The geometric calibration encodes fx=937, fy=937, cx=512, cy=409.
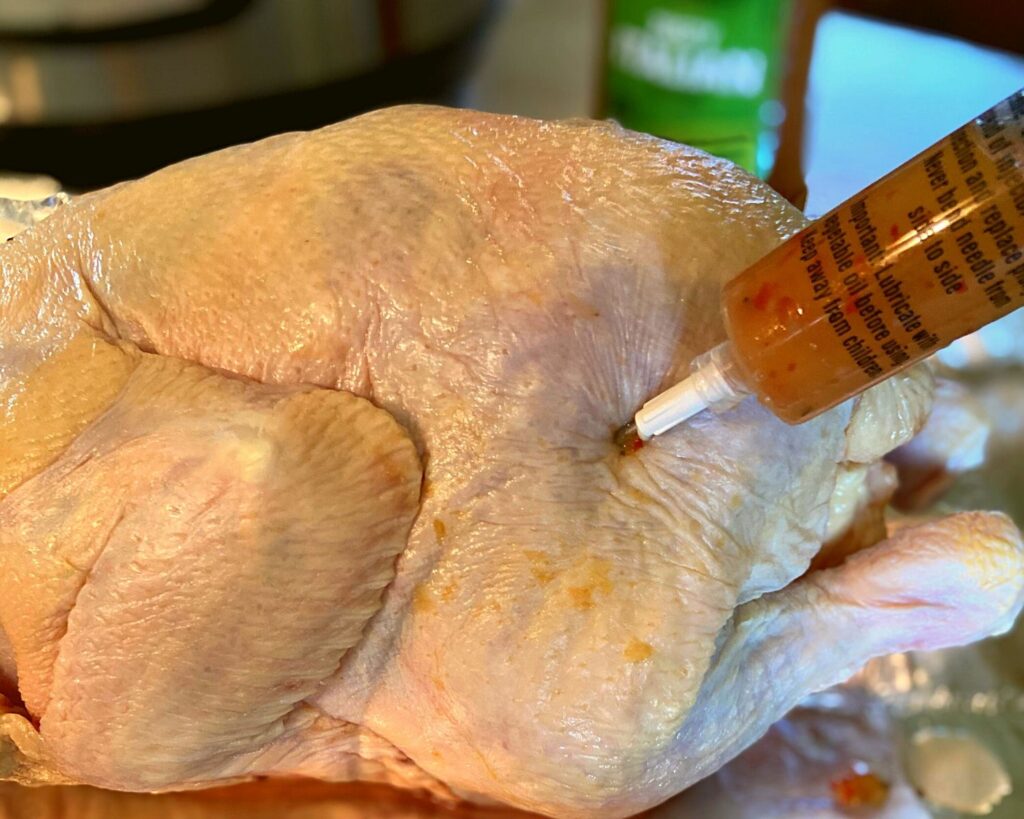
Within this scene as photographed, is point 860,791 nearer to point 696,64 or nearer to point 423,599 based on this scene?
point 423,599

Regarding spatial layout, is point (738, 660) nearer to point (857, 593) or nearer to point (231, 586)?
point (857, 593)

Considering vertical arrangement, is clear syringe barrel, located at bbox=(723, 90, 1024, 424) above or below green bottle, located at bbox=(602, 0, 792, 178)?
above

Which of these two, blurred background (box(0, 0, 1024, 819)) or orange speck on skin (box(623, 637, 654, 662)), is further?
blurred background (box(0, 0, 1024, 819))

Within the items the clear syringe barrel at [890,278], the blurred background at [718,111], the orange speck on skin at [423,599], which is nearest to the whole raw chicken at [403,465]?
the orange speck on skin at [423,599]

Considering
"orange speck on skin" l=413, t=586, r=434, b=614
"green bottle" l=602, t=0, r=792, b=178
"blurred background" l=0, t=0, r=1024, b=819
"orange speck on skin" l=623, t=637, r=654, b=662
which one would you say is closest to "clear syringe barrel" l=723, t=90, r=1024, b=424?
"orange speck on skin" l=623, t=637, r=654, b=662

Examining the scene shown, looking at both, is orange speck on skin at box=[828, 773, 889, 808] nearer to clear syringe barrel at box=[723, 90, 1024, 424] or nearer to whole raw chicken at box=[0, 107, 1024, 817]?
whole raw chicken at box=[0, 107, 1024, 817]

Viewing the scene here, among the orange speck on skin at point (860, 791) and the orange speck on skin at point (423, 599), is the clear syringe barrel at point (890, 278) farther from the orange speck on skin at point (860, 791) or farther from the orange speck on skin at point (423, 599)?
the orange speck on skin at point (860, 791)

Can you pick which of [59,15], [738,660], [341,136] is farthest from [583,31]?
[738,660]
